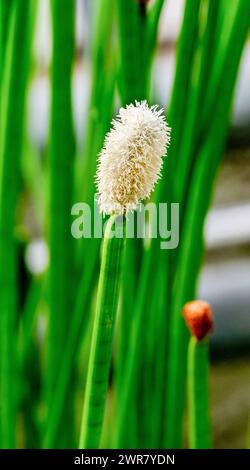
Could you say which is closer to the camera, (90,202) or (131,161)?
(131,161)

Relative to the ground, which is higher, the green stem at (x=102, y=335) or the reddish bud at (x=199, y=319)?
the reddish bud at (x=199, y=319)

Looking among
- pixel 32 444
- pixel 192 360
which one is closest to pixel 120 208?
pixel 192 360

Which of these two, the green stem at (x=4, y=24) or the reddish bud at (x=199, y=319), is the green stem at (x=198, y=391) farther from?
the green stem at (x=4, y=24)

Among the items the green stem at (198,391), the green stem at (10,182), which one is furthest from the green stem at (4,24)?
the green stem at (198,391)

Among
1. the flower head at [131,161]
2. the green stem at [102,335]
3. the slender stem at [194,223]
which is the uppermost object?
the slender stem at [194,223]

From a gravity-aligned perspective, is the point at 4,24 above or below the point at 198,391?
above
